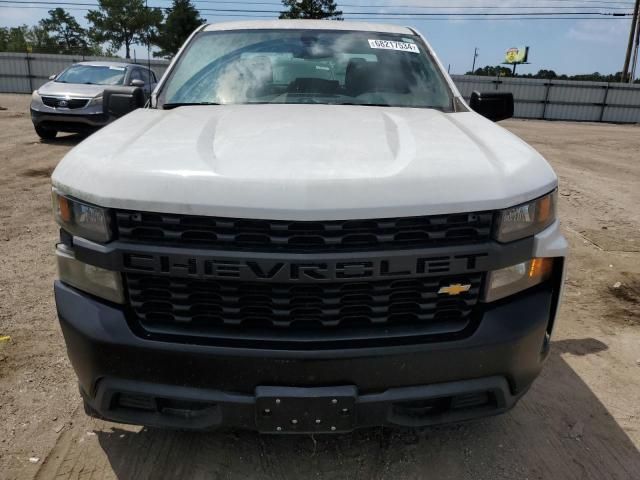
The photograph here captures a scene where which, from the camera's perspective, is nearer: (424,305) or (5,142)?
(424,305)

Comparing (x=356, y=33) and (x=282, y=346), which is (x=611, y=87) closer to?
(x=356, y=33)

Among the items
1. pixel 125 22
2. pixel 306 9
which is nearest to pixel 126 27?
pixel 125 22

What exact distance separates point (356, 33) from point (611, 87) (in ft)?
104

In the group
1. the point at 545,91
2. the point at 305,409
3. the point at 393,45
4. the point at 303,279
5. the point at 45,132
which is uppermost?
the point at 393,45

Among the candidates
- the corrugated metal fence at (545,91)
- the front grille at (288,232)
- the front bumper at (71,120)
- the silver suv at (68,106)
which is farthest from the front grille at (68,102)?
the corrugated metal fence at (545,91)

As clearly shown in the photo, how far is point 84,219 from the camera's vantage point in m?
1.83

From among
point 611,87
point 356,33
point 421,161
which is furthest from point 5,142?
point 611,87

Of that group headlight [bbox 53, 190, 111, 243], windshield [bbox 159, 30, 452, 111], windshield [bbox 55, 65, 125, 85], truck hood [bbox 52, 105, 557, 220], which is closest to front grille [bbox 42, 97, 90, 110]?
windshield [bbox 55, 65, 125, 85]

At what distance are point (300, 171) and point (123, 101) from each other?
1.97 metres

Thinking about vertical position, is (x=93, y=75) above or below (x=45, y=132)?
above

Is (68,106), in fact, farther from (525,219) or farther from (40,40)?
(40,40)

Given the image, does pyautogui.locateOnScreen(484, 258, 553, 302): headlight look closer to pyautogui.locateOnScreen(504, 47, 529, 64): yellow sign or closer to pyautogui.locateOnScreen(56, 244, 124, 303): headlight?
pyautogui.locateOnScreen(56, 244, 124, 303): headlight

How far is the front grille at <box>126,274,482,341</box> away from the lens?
5.88 ft

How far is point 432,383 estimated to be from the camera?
1.86 m
